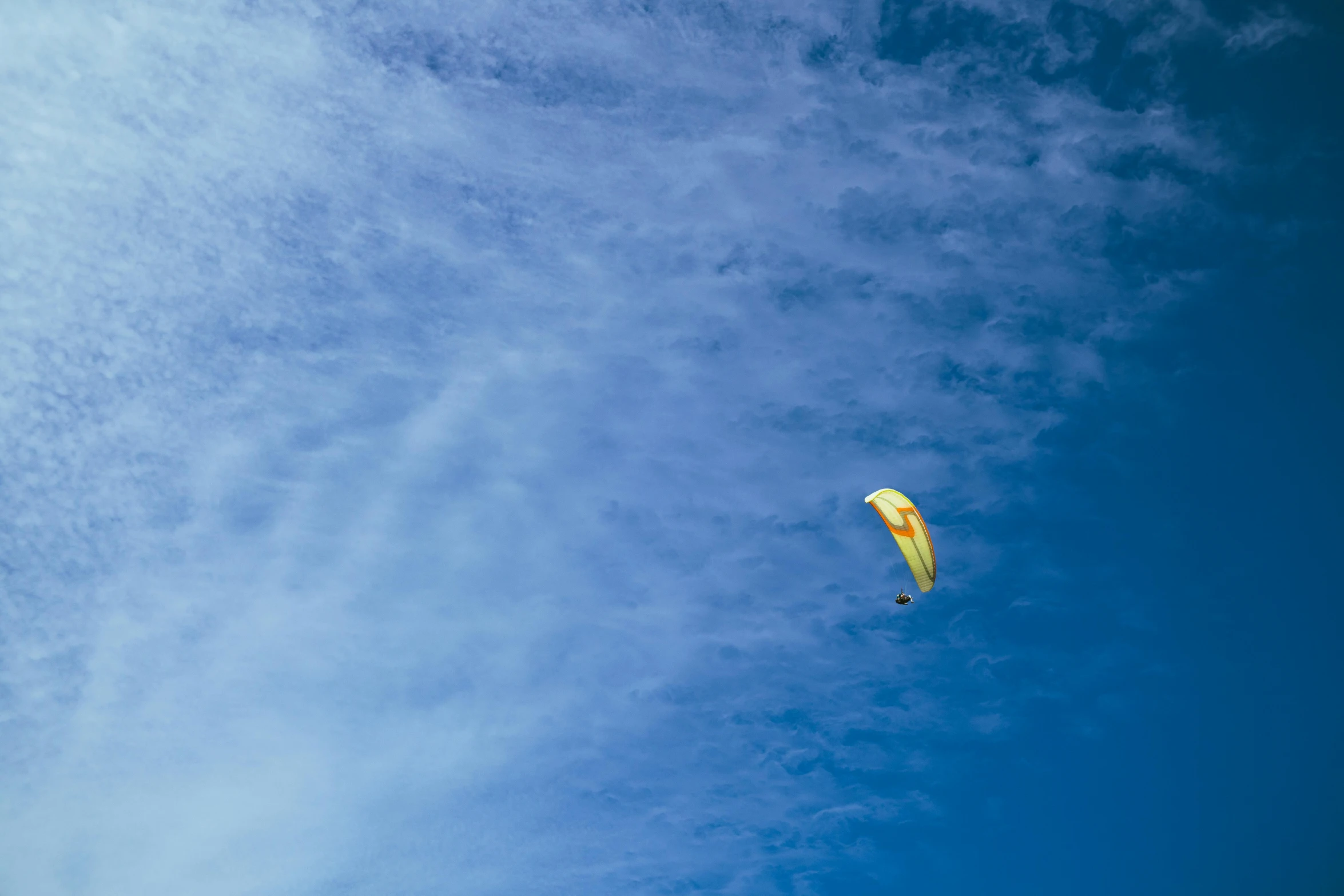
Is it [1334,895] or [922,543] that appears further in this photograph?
[1334,895]

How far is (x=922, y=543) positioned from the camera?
65.8 m

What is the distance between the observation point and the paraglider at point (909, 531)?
214 ft

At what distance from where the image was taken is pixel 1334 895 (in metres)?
137

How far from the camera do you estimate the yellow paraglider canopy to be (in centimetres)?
6512

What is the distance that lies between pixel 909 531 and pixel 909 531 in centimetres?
7

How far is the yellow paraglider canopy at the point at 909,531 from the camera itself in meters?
65.1

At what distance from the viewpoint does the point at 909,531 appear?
65.6 metres

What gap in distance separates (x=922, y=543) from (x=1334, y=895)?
10200 cm

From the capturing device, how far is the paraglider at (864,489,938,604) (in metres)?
65.1

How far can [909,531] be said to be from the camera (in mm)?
65688
